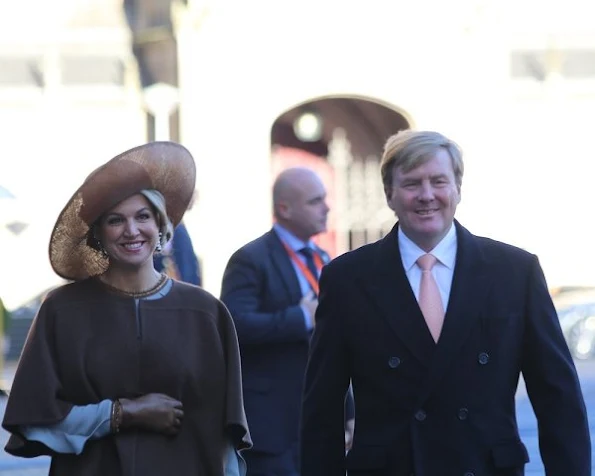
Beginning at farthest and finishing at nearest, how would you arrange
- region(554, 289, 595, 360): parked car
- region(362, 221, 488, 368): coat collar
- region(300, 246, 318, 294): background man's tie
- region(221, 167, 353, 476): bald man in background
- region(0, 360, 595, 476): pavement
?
1. region(554, 289, 595, 360): parked car
2. region(0, 360, 595, 476): pavement
3. region(300, 246, 318, 294): background man's tie
4. region(221, 167, 353, 476): bald man in background
5. region(362, 221, 488, 368): coat collar

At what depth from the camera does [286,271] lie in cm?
700

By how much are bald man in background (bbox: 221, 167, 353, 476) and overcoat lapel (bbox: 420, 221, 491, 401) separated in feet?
7.51

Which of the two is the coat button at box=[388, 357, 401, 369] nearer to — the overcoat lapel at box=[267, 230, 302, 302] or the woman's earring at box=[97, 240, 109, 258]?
the woman's earring at box=[97, 240, 109, 258]

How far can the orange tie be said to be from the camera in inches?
177

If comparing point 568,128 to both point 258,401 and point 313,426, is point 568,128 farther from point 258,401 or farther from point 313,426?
point 313,426

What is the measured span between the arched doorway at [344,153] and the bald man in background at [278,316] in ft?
44.3

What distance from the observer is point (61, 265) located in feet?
15.2

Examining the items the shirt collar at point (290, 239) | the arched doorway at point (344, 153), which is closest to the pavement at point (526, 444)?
the shirt collar at point (290, 239)

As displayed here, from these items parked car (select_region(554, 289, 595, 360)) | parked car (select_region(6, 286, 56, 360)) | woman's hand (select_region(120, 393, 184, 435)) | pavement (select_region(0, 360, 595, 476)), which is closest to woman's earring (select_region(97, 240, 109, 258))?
woman's hand (select_region(120, 393, 184, 435))

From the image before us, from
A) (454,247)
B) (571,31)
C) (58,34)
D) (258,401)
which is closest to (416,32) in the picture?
(571,31)

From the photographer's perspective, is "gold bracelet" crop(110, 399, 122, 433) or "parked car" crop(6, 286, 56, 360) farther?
"parked car" crop(6, 286, 56, 360)

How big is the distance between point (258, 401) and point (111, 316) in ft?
7.65

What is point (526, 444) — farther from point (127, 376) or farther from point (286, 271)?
point (127, 376)

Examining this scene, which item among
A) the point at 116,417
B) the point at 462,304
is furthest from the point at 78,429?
the point at 462,304
